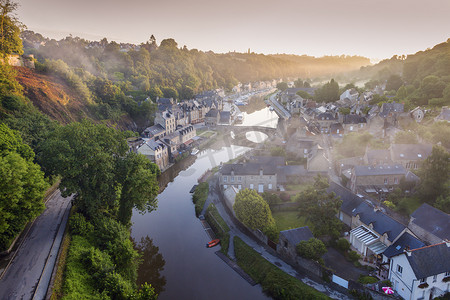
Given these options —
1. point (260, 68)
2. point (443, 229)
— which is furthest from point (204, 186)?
point (260, 68)

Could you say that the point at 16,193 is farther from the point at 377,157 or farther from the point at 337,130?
the point at 337,130

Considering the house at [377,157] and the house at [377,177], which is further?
the house at [377,157]

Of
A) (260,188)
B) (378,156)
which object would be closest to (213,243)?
(260,188)

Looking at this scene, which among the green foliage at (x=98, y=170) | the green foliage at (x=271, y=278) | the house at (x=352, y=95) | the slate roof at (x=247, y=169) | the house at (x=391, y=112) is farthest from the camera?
the house at (x=352, y=95)

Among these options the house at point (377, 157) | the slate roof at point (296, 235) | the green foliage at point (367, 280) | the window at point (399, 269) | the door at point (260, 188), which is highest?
the house at point (377, 157)

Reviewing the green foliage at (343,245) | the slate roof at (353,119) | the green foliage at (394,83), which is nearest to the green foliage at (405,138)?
the slate roof at (353,119)

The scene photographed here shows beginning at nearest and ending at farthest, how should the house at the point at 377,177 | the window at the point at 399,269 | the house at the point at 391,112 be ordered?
the window at the point at 399,269 < the house at the point at 377,177 < the house at the point at 391,112

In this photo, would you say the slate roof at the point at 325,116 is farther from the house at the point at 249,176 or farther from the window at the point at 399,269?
the window at the point at 399,269

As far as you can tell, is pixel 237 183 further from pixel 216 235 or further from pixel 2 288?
pixel 2 288
